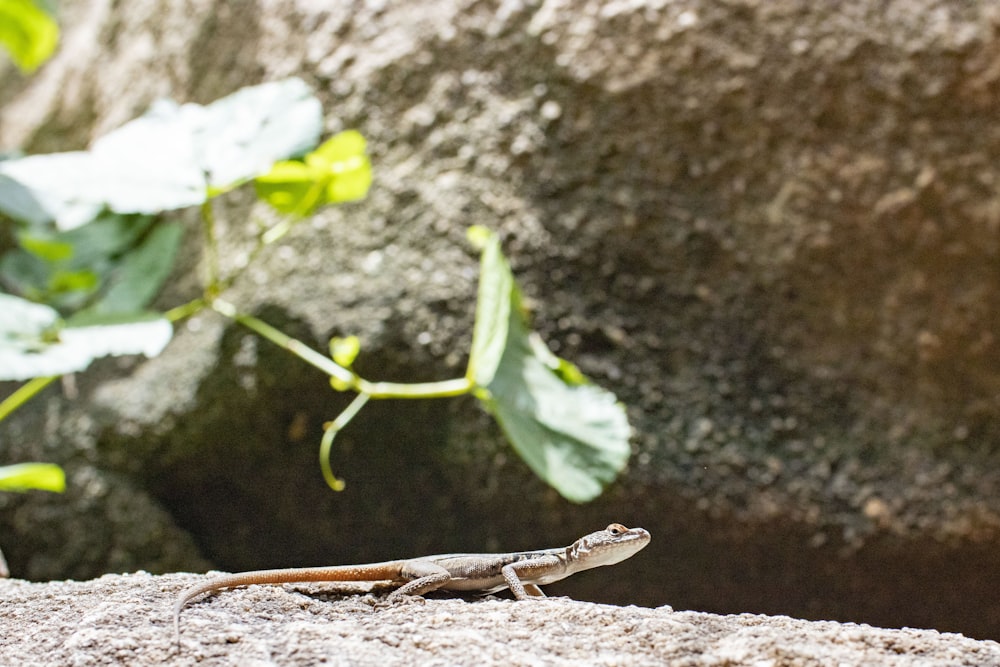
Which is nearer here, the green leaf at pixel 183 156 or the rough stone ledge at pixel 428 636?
the rough stone ledge at pixel 428 636

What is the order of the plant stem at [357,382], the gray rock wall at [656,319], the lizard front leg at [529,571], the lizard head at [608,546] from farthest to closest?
the gray rock wall at [656,319] < the plant stem at [357,382] < the lizard head at [608,546] < the lizard front leg at [529,571]

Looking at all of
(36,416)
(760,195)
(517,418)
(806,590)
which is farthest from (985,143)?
(36,416)

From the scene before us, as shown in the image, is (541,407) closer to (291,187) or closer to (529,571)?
(529,571)

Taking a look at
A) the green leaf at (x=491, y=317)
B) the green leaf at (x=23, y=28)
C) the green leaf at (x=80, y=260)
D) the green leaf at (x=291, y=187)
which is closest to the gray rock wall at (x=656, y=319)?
the green leaf at (x=80, y=260)

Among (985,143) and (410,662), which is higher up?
(410,662)

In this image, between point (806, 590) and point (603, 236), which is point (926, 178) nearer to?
point (603, 236)

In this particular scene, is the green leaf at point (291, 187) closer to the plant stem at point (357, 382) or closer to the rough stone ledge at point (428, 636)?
the plant stem at point (357, 382)

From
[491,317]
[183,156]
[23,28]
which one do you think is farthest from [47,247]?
[491,317]

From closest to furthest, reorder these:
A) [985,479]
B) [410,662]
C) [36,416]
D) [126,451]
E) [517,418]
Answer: [410,662] < [517,418] < [985,479] < [126,451] < [36,416]
